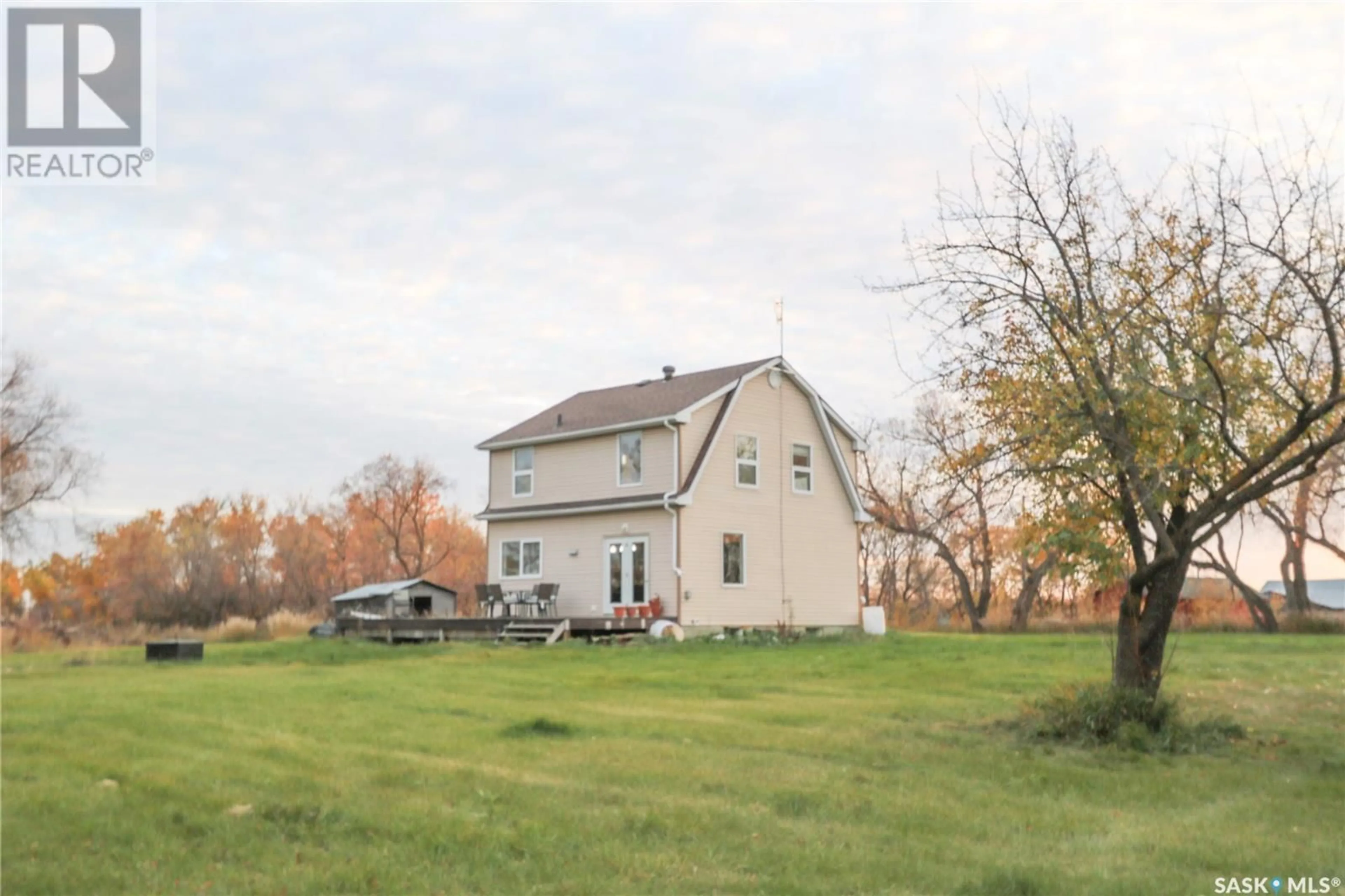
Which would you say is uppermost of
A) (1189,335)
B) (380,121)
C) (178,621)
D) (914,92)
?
(380,121)

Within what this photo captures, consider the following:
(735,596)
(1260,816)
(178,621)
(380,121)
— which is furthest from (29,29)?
(178,621)

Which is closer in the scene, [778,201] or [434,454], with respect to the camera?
[778,201]

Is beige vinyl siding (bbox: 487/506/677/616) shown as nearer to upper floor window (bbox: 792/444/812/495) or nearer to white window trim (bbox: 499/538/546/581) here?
white window trim (bbox: 499/538/546/581)

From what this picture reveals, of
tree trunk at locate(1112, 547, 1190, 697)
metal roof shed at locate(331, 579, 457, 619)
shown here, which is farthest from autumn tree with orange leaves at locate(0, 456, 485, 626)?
tree trunk at locate(1112, 547, 1190, 697)

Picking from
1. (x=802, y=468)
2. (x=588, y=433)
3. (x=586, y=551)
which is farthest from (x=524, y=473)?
(x=802, y=468)

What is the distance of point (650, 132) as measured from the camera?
54.5 ft

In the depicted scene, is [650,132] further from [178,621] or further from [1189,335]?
[178,621]

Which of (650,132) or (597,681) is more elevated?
(650,132)

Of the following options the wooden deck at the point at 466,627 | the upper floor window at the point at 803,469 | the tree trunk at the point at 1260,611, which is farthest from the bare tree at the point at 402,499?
the tree trunk at the point at 1260,611

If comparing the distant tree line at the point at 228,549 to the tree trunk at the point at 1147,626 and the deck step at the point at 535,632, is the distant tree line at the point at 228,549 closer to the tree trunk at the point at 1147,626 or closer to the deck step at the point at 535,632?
the deck step at the point at 535,632

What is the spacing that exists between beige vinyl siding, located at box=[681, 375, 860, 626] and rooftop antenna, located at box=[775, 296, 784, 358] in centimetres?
93

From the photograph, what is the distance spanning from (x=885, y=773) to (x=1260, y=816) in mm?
2568

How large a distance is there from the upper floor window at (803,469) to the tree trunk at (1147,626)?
19318mm

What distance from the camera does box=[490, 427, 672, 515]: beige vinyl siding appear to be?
28797 millimetres
